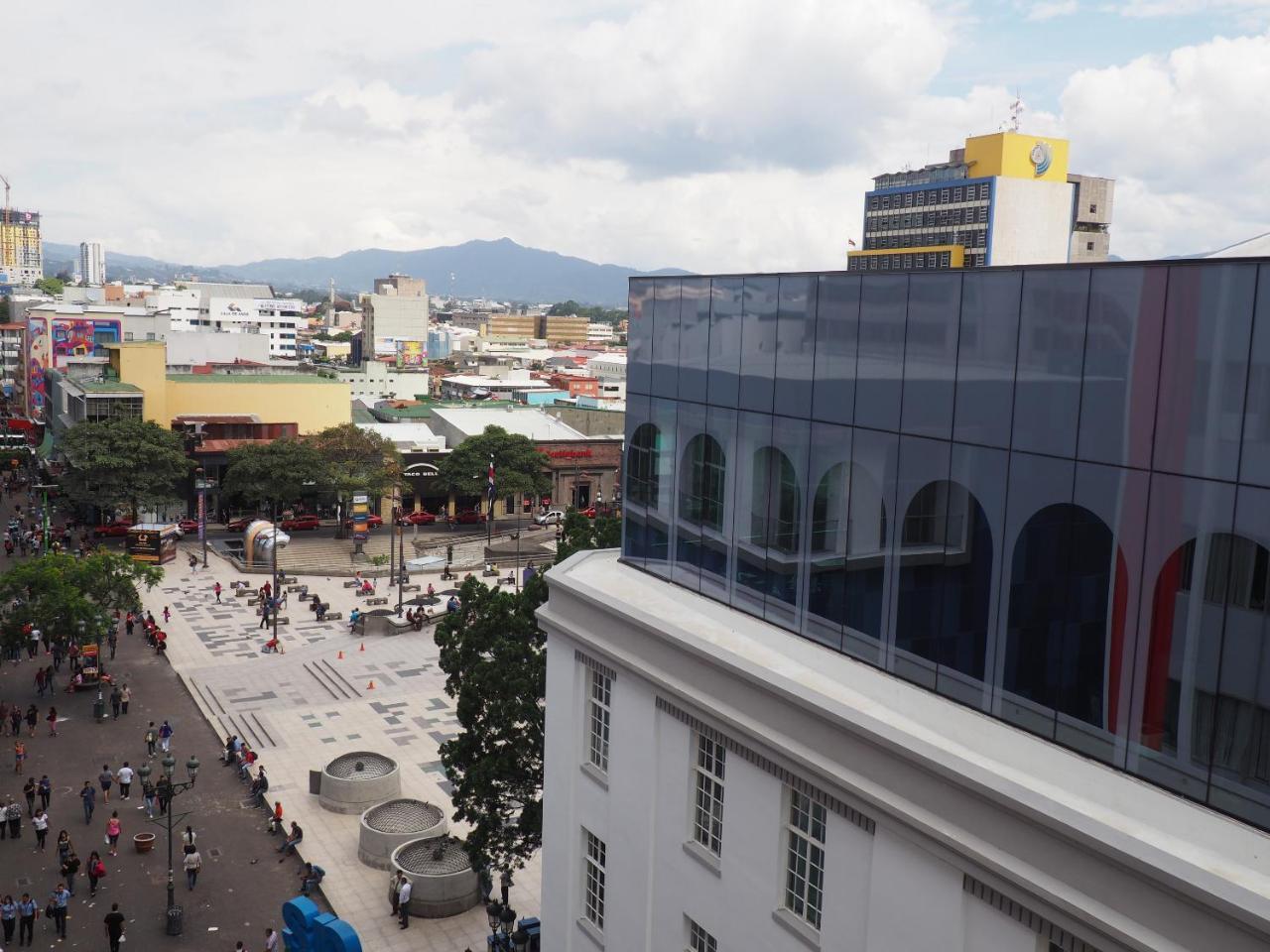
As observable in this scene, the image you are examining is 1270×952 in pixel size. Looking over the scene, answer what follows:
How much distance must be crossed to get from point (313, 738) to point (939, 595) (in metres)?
31.9

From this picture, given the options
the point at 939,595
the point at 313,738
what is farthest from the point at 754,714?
the point at 313,738

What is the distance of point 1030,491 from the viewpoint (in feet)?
40.8

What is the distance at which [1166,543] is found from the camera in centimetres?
1116

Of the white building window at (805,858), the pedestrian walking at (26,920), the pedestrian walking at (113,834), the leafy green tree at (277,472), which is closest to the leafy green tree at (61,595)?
A: the pedestrian walking at (113,834)

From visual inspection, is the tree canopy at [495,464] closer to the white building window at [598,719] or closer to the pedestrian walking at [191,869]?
the pedestrian walking at [191,869]

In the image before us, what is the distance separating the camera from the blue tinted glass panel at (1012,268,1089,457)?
11.9m

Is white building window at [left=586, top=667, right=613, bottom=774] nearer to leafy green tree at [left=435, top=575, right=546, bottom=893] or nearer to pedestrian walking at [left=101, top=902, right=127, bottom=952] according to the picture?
leafy green tree at [left=435, top=575, right=546, bottom=893]

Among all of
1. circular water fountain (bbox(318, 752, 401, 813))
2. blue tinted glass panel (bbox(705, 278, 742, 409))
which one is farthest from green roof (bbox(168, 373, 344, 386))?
blue tinted glass panel (bbox(705, 278, 742, 409))

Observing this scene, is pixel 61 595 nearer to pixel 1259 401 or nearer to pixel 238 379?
pixel 1259 401

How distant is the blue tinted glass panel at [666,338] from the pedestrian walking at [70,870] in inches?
817

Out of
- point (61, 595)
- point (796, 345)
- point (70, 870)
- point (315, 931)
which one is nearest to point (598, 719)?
point (315, 931)

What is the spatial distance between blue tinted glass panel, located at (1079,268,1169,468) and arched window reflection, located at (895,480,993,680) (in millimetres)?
1830

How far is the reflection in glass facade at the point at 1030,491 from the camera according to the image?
10695 millimetres

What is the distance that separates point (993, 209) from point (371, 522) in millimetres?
63791
